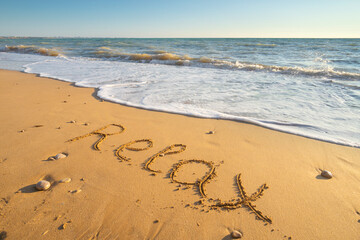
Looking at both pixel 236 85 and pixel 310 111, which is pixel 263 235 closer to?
pixel 310 111

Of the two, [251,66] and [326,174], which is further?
[251,66]

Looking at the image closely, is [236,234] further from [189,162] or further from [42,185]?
[42,185]

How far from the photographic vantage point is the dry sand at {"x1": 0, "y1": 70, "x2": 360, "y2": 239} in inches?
59.3

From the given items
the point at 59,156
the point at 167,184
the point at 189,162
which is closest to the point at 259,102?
the point at 189,162

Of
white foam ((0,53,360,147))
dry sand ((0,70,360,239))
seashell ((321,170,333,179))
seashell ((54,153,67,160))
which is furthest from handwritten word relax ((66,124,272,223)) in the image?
white foam ((0,53,360,147))

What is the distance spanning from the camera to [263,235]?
1.48 metres

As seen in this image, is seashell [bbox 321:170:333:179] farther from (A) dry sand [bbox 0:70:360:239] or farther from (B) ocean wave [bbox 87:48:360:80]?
(B) ocean wave [bbox 87:48:360:80]

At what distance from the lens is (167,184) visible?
1951mm

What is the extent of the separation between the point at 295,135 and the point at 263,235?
6.26 ft

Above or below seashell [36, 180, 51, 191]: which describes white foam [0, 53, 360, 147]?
above

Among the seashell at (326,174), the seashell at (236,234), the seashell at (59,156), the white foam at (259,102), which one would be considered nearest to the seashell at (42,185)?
the seashell at (59,156)

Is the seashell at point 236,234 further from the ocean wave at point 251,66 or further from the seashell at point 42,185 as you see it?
the ocean wave at point 251,66

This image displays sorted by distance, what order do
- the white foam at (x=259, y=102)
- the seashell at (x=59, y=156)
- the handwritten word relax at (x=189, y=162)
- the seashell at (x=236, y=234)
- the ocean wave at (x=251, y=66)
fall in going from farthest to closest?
the ocean wave at (x=251, y=66)
the white foam at (x=259, y=102)
the seashell at (x=59, y=156)
the handwritten word relax at (x=189, y=162)
the seashell at (x=236, y=234)

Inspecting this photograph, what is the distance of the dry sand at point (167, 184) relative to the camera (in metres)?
1.51
